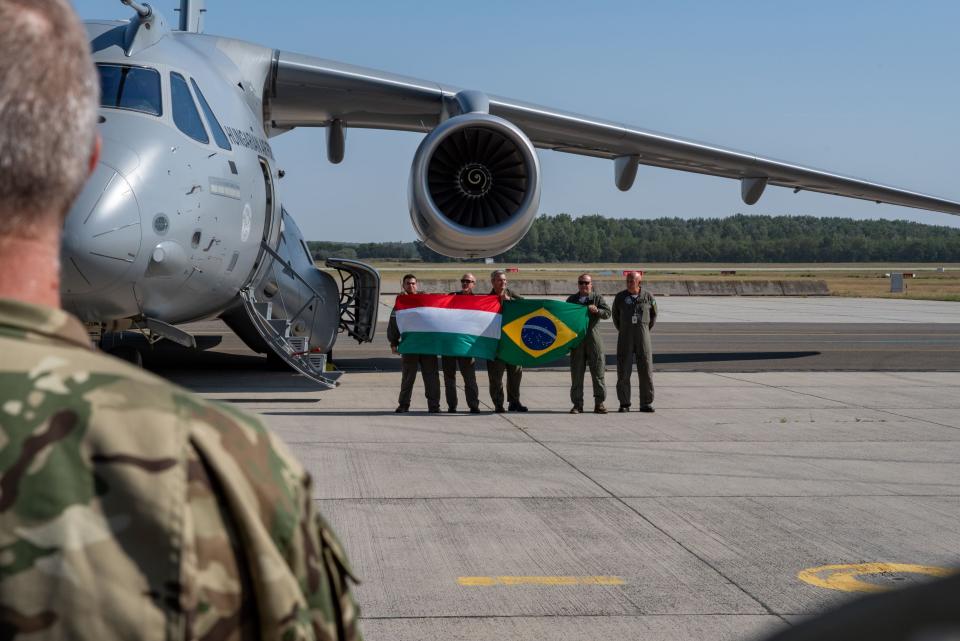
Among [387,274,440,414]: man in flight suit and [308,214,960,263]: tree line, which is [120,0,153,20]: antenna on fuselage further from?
[308,214,960,263]: tree line

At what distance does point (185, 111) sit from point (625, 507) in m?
5.91

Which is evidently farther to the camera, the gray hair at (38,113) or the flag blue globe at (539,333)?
the flag blue globe at (539,333)

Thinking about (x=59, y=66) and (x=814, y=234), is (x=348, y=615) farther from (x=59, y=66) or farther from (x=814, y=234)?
(x=814, y=234)

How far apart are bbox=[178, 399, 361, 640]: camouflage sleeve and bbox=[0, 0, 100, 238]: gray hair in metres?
0.32

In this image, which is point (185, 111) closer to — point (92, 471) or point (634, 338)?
point (634, 338)

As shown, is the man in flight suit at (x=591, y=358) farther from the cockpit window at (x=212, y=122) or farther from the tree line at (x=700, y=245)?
the tree line at (x=700, y=245)

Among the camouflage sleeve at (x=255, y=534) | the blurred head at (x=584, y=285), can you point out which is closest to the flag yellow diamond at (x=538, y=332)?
the blurred head at (x=584, y=285)

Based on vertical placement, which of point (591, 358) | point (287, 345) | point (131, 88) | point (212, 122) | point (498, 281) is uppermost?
point (131, 88)

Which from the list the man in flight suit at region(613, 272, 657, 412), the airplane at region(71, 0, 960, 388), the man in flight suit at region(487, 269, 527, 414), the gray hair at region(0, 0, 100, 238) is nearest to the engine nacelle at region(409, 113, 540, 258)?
the airplane at region(71, 0, 960, 388)

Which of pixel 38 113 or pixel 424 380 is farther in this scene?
pixel 424 380

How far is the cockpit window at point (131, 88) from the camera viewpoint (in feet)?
33.6

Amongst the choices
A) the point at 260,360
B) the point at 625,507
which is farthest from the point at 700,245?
the point at 625,507

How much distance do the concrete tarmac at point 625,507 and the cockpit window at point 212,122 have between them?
2654 mm

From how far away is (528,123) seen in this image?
52.5 ft
